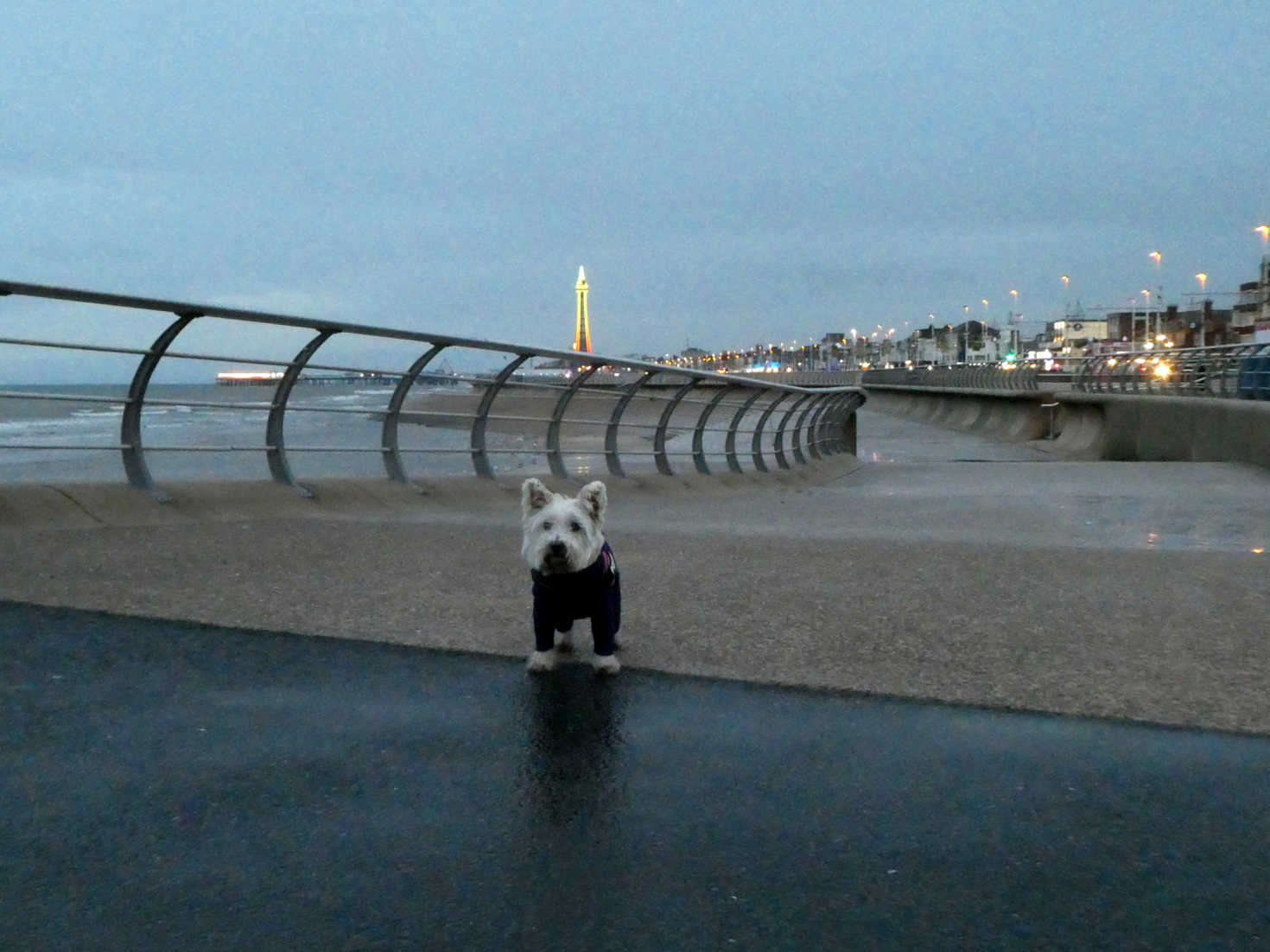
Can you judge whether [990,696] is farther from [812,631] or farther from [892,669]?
[812,631]

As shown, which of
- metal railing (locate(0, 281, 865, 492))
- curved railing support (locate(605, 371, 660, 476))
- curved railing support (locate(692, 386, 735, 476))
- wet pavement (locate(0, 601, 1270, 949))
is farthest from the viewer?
curved railing support (locate(692, 386, 735, 476))

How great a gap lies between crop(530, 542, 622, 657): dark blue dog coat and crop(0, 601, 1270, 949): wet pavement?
6.7 inches

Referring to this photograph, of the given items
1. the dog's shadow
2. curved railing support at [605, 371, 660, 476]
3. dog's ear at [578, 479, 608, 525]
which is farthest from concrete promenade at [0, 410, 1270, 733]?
curved railing support at [605, 371, 660, 476]

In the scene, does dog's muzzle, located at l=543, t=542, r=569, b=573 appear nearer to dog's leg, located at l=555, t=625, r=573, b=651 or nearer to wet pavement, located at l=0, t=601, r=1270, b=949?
wet pavement, located at l=0, t=601, r=1270, b=949

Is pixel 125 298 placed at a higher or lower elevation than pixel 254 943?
higher

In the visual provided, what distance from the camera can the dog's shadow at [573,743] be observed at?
3.75m

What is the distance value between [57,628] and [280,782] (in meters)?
2.33

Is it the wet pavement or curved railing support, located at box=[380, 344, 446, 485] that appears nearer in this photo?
the wet pavement

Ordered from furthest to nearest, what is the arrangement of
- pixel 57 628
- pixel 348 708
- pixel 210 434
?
pixel 210 434, pixel 57 628, pixel 348 708

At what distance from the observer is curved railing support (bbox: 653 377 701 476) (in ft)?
46.1

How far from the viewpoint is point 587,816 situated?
3.64 m

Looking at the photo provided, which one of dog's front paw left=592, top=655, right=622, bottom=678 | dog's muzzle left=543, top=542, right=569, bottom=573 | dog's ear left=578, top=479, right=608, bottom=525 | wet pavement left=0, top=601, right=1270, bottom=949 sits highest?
dog's ear left=578, top=479, right=608, bottom=525

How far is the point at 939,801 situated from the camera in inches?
149

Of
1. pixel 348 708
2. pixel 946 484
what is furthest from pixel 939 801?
pixel 946 484
